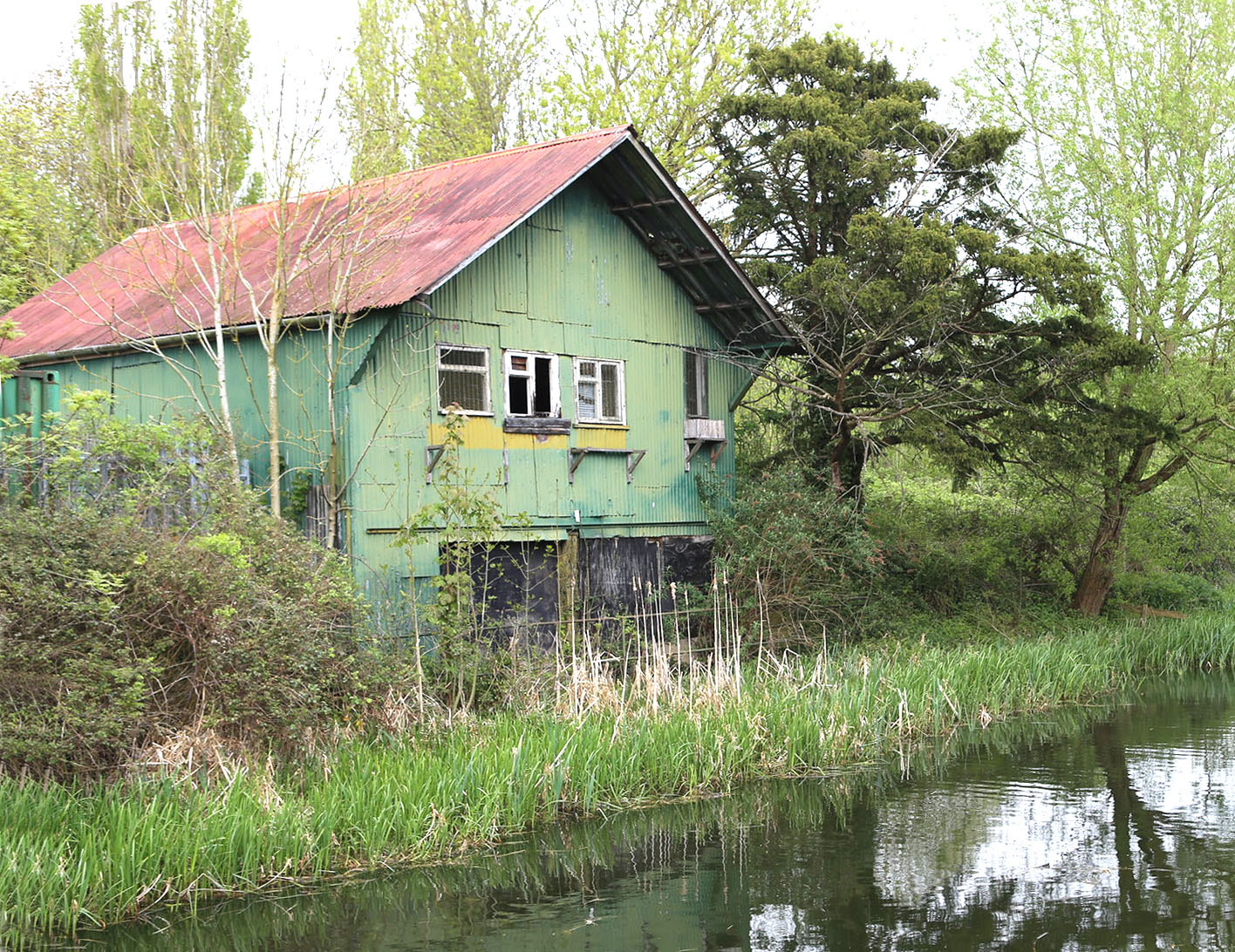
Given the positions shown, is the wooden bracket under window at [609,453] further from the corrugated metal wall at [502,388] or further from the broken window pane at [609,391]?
the broken window pane at [609,391]

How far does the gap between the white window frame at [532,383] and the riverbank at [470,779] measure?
3969mm

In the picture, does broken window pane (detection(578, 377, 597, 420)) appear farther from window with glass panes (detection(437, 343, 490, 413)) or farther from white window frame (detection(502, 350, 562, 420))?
window with glass panes (detection(437, 343, 490, 413))

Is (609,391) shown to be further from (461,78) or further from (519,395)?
(461,78)

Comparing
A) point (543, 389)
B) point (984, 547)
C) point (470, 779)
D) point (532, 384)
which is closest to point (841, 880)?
point (470, 779)

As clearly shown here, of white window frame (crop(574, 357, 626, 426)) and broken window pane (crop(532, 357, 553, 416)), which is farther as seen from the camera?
white window frame (crop(574, 357, 626, 426))

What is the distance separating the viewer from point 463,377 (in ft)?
56.0

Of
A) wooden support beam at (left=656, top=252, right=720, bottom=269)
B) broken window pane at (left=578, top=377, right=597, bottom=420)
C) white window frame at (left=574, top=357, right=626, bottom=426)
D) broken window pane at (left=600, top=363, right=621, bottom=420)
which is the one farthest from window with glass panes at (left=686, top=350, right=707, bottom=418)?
broken window pane at (left=578, top=377, right=597, bottom=420)

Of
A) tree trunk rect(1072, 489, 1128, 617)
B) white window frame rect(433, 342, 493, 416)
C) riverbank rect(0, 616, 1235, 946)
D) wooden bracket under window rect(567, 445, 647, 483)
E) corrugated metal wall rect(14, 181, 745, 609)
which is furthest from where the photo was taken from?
tree trunk rect(1072, 489, 1128, 617)

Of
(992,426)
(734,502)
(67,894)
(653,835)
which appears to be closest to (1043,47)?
(992,426)

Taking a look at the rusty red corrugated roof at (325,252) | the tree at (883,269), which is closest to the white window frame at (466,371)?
the rusty red corrugated roof at (325,252)

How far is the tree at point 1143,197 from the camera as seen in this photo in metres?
20.6

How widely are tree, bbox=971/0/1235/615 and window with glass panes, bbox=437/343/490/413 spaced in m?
8.73

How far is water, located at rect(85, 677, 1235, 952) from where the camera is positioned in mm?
8500

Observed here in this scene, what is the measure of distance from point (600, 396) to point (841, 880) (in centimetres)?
1019
